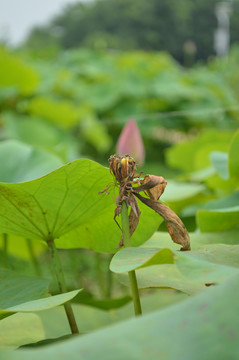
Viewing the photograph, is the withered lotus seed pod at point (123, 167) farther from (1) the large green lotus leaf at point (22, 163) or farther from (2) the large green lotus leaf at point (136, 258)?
(1) the large green lotus leaf at point (22, 163)

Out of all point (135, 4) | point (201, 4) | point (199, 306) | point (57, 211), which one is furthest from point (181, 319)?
point (135, 4)

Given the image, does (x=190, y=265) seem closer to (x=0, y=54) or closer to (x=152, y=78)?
(x=0, y=54)

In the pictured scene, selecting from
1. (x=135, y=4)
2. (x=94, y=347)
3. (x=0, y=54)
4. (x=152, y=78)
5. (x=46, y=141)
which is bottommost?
(x=94, y=347)

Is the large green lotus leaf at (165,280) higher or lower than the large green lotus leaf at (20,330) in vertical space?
higher

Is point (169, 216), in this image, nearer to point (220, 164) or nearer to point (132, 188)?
point (132, 188)

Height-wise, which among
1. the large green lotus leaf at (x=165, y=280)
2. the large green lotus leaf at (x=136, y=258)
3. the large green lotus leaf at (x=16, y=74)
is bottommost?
the large green lotus leaf at (x=165, y=280)

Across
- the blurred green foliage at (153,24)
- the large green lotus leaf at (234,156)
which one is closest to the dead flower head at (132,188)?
the large green lotus leaf at (234,156)
